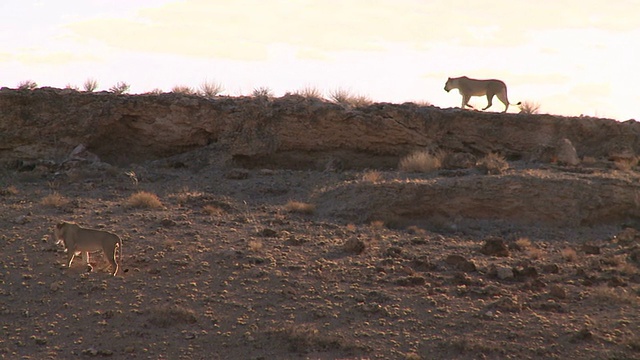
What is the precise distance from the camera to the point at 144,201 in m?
17.8

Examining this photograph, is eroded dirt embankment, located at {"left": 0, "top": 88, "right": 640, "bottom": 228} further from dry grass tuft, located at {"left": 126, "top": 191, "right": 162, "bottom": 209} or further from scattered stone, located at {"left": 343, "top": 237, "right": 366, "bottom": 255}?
scattered stone, located at {"left": 343, "top": 237, "right": 366, "bottom": 255}

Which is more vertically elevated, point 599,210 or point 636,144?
point 636,144

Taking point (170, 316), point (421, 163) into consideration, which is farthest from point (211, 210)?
point (421, 163)

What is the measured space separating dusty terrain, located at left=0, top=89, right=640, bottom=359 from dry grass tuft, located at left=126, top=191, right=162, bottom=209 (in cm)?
7

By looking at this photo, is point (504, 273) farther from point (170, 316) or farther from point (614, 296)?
point (170, 316)

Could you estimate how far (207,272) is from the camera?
14.3 meters

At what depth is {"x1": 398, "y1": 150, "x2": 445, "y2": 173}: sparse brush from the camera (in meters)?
21.0

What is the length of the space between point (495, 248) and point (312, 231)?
3462mm

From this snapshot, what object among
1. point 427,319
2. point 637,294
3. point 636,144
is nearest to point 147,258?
point 427,319

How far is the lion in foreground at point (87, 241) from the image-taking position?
13.8 meters

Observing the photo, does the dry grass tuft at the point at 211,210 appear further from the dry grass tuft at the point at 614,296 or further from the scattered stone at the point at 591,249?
the dry grass tuft at the point at 614,296

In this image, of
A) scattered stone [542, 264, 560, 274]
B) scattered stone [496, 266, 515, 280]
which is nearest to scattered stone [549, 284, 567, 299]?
scattered stone [496, 266, 515, 280]

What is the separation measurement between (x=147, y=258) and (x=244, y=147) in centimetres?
811

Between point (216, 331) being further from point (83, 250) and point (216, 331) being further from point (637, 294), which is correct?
point (637, 294)
